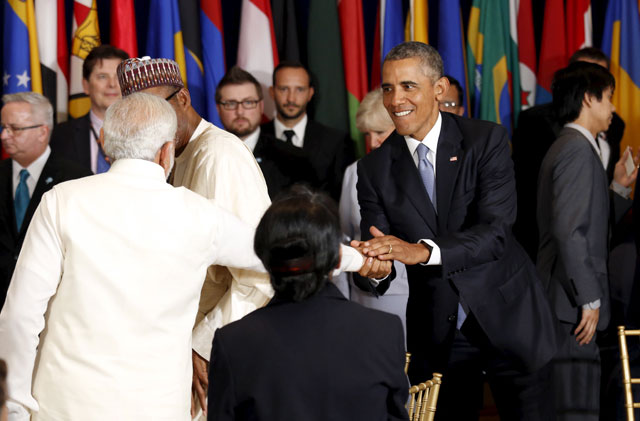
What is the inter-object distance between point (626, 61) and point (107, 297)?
172 inches

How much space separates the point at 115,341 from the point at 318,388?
701mm

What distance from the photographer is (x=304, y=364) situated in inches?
74.0

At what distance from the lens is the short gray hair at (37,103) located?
15.0ft

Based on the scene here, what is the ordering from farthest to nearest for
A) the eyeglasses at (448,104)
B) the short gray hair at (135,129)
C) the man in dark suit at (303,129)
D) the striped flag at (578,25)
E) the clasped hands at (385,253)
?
the striped flag at (578,25), the man in dark suit at (303,129), the eyeglasses at (448,104), the clasped hands at (385,253), the short gray hair at (135,129)

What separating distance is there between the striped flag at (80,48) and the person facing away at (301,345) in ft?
11.9

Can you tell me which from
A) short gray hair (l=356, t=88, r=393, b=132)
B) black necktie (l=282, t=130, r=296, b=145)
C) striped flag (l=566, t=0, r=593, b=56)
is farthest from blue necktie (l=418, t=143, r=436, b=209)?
striped flag (l=566, t=0, r=593, b=56)

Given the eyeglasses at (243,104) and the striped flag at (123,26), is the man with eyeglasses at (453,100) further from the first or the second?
the striped flag at (123,26)

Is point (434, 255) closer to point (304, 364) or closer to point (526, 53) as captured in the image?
point (304, 364)

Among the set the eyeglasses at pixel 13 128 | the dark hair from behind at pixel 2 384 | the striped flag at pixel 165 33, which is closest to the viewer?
the dark hair from behind at pixel 2 384

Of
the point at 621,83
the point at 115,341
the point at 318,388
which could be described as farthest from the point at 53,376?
the point at 621,83

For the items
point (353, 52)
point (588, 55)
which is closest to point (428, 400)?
point (588, 55)

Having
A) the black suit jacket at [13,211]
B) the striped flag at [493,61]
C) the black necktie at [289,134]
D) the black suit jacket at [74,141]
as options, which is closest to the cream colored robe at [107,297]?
the black suit jacket at [13,211]

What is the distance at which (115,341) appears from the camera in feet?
7.70

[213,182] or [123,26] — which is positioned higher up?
[123,26]
